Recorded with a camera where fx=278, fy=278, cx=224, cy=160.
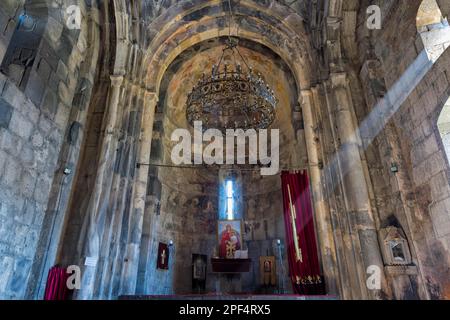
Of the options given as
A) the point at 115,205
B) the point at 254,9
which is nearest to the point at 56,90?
the point at 115,205

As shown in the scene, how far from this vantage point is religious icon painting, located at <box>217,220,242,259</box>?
387 inches

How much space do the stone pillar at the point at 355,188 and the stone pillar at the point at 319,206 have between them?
1005 millimetres

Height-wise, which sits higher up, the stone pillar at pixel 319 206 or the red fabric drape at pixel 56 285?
the stone pillar at pixel 319 206

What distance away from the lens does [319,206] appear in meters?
7.17

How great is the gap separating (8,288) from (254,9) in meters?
9.56

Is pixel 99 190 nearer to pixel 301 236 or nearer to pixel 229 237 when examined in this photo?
pixel 301 236

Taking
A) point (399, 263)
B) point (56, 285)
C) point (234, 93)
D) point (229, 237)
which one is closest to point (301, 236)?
point (399, 263)

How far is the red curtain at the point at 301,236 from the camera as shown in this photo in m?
6.90

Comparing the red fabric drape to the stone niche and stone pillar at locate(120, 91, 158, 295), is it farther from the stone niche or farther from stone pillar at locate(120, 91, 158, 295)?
the stone niche

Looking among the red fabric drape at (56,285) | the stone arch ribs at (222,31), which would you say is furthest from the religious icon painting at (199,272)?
the stone arch ribs at (222,31)

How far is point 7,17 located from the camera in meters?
3.55

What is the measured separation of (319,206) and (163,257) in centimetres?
513

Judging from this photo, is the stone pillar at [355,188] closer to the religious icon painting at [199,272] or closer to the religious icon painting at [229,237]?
the religious icon painting at [229,237]

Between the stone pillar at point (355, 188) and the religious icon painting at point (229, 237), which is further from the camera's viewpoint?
the religious icon painting at point (229, 237)
